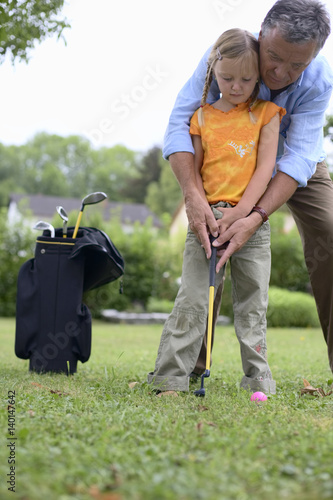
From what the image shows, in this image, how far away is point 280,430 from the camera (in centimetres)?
184

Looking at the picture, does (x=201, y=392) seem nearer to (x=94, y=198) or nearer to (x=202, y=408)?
(x=202, y=408)

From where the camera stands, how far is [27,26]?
3.56 meters

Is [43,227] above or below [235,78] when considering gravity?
below

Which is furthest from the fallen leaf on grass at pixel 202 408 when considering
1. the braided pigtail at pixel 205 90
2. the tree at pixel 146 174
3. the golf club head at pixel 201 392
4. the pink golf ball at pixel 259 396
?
the tree at pixel 146 174

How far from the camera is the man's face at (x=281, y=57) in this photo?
2.47 m

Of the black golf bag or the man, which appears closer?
the man

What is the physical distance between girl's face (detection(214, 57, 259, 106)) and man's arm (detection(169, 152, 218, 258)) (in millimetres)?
361

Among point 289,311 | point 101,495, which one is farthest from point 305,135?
point 289,311

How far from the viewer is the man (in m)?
2.49

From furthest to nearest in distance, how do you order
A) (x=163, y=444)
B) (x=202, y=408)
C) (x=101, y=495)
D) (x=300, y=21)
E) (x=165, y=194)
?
(x=165, y=194), (x=300, y=21), (x=202, y=408), (x=163, y=444), (x=101, y=495)

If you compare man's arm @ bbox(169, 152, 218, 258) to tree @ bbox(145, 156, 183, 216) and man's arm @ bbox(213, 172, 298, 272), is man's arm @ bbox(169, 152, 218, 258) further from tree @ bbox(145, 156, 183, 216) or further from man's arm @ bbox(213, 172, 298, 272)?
tree @ bbox(145, 156, 183, 216)

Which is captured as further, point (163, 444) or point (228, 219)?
point (228, 219)

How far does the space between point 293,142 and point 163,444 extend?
1.75 metres

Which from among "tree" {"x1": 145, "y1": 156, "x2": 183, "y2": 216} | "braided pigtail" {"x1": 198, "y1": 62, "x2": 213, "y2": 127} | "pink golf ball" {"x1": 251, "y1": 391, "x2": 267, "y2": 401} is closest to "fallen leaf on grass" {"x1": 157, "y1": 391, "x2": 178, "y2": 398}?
"pink golf ball" {"x1": 251, "y1": 391, "x2": 267, "y2": 401}
